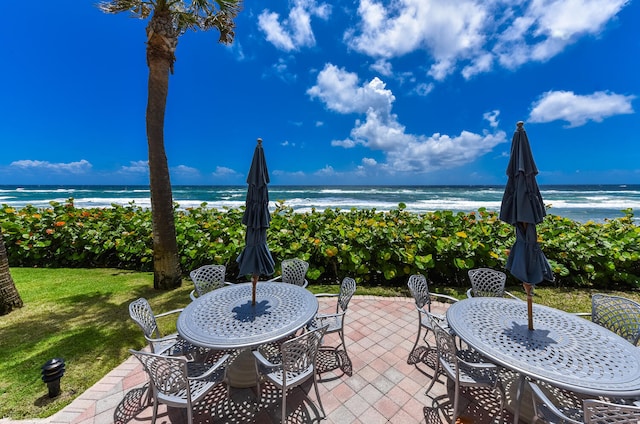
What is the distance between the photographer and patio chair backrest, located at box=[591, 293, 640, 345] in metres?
2.74

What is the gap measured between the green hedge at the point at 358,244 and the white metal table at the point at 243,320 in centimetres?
228

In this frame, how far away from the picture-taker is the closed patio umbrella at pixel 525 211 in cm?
233

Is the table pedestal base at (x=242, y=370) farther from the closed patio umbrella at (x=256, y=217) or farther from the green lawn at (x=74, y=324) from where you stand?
the green lawn at (x=74, y=324)

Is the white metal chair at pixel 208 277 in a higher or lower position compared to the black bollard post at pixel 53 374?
higher

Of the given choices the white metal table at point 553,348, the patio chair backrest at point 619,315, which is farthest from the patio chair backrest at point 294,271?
the patio chair backrest at point 619,315

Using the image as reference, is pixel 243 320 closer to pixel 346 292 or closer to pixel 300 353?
pixel 300 353

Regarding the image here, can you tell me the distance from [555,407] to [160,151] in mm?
6136

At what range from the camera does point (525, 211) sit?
2330 mm

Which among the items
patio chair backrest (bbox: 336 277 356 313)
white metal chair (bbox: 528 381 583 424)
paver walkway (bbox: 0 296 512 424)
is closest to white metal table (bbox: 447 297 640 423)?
white metal chair (bbox: 528 381 583 424)

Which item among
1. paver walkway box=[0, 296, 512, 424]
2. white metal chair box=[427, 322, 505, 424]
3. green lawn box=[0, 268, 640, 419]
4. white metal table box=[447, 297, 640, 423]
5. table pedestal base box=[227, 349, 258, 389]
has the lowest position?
paver walkway box=[0, 296, 512, 424]

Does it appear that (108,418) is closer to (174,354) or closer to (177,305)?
Answer: (174,354)

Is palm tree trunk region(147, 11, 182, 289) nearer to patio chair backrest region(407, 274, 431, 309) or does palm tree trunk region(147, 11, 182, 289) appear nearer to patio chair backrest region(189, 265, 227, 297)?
patio chair backrest region(189, 265, 227, 297)

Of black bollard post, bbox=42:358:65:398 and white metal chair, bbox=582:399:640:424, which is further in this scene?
black bollard post, bbox=42:358:65:398

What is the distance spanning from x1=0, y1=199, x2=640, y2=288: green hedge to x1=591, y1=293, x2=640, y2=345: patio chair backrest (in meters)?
2.14
